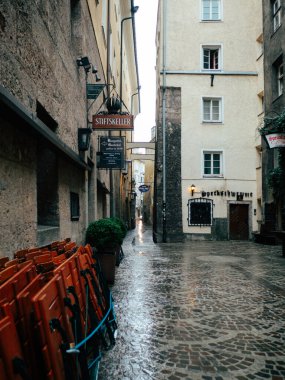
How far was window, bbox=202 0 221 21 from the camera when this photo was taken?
2123 centimetres

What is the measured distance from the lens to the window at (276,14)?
57.0 feet

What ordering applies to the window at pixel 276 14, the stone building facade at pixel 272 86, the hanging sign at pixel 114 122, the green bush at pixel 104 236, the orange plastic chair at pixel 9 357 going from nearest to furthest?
the orange plastic chair at pixel 9 357 → the green bush at pixel 104 236 → the hanging sign at pixel 114 122 → the stone building facade at pixel 272 86 → the window at pixel 276 14

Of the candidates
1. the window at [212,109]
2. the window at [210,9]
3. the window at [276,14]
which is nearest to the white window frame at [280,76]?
the window at [276,14]

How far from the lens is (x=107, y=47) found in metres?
14.5

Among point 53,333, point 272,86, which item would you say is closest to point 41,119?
point 53,333

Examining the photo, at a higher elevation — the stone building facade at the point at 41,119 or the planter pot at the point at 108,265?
the stone building facade at the point at 41,119

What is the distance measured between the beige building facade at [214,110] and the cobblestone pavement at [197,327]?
39.0 feet

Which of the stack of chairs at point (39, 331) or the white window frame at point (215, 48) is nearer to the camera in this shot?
the stack of chairs at point (39, 331)

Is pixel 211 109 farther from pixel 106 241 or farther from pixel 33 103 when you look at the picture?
pixel 33 103

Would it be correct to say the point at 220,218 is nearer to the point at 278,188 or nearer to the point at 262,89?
the point at 278,188

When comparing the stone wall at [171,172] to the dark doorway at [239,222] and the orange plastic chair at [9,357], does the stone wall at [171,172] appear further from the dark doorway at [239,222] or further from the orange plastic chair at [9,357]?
the orange plastic chair at [9,357]

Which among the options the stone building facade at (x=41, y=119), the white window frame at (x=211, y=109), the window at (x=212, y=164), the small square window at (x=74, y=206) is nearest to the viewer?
the stone building facade at (x=41, y=119)

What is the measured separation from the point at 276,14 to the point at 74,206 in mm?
15823

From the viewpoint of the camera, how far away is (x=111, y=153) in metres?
11.9
